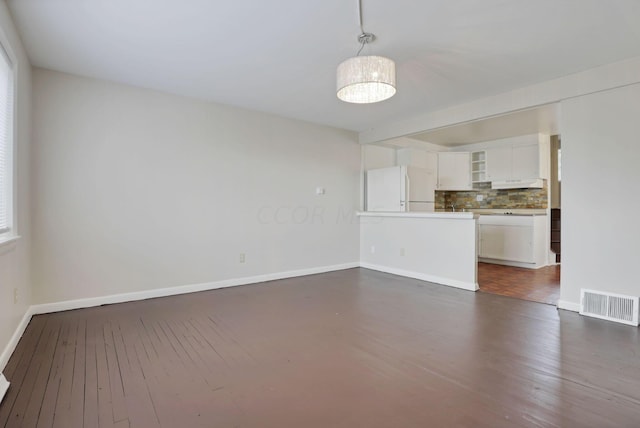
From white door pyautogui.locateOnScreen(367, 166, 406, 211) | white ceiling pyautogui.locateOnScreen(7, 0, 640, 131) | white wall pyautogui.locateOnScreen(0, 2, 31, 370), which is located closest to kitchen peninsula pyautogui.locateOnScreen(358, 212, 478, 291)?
white door pyautogui.locateOnScreen(367, 166, 406, 211)

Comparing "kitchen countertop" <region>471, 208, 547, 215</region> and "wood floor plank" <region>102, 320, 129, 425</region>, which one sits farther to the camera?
"kitchen countertop" <region>471, 208, 547, 215</region>

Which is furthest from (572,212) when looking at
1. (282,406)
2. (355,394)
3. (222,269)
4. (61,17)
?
(61,17)

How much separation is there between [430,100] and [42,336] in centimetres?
Result: 468

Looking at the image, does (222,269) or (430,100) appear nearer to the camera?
(430,100)

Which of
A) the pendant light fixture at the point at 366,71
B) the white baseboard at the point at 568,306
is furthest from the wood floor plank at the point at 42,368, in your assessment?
the white baseboard at the point at 568,306

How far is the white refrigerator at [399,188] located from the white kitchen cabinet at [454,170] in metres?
0.95

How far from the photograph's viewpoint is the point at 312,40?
8.67 ft

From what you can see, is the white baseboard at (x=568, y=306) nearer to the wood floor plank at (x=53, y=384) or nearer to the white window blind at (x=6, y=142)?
the wood floor plank at (x=53, y=384)

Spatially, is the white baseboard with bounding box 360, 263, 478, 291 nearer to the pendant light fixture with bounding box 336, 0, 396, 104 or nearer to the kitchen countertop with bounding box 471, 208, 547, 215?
the kitchen countertop with bounding box 471, 208, 547, 215

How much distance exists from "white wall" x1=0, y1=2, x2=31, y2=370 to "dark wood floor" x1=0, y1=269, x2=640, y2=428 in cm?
24

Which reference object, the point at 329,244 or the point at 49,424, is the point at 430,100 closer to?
the point at 329,244

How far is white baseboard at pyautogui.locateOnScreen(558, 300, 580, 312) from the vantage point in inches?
130

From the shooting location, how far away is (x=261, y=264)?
4723 mm

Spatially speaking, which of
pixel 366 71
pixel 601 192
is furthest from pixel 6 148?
pixel 601 192
